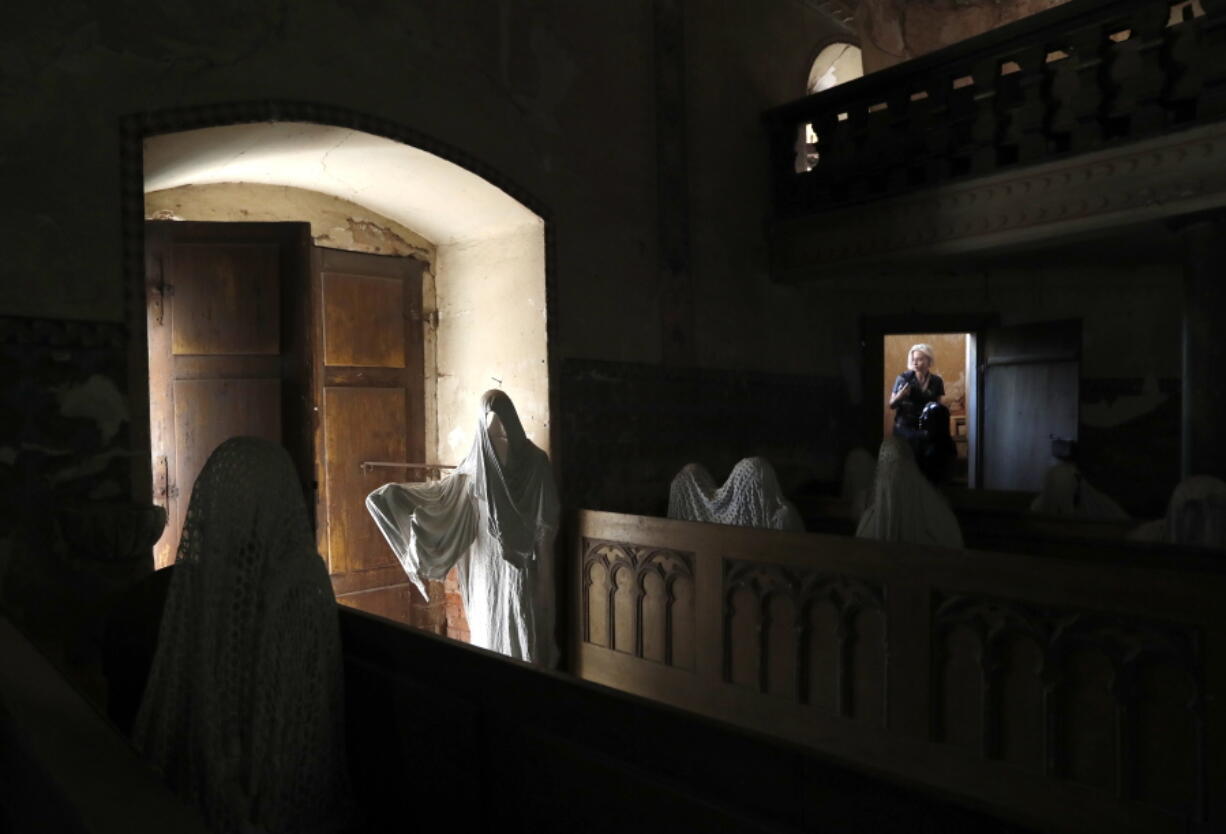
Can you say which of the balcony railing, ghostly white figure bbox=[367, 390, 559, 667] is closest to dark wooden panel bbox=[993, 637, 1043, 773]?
ghostly white figure bbox=[367, 390, 559, 667]

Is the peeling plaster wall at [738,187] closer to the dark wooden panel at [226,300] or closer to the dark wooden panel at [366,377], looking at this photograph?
the dark wooden panel at [366,377]

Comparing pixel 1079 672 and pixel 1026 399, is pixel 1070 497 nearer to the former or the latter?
pixel 1026 399

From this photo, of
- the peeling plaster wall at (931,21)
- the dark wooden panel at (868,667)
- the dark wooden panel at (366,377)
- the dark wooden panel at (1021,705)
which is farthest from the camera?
the peeling plaster wall at (931,21)

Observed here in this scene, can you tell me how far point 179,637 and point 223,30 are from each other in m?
3.32

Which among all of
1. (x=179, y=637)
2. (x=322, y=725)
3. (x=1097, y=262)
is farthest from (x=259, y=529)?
(x=1097, y=262)

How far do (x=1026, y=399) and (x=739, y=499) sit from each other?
412 cm

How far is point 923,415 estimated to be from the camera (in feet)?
28.3

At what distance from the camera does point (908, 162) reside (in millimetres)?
6570

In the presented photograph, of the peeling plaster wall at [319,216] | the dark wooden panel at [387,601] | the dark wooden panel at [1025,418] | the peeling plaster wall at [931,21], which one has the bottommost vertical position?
the dark wooden panel at [387,601]

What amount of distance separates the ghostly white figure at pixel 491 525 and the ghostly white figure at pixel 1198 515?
3308 mm

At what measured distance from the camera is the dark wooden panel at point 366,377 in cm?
618

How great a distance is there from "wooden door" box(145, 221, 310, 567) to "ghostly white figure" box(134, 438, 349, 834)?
8.29 ft

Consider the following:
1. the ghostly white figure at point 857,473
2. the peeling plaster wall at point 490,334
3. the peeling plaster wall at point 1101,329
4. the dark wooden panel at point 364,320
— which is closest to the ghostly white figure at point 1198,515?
the ghostly white figure at point 857,473

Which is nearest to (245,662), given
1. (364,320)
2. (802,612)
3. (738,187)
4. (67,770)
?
(67,770)
